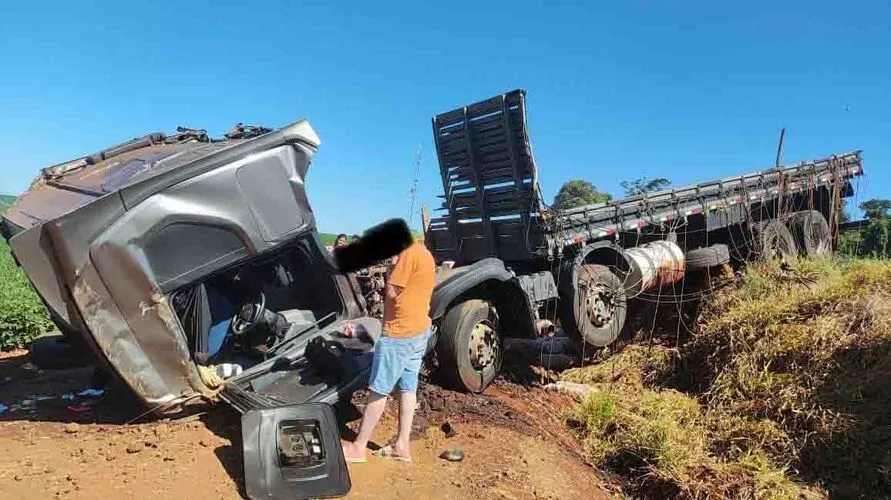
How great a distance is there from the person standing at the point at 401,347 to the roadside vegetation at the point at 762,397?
1.93 m

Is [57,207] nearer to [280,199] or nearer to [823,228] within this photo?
[280,199]

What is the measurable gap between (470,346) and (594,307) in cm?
178

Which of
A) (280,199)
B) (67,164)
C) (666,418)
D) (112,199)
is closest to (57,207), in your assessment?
(112,199)

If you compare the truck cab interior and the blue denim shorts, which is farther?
the truck cab interior

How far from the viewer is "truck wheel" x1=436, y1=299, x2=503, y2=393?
5.25 m

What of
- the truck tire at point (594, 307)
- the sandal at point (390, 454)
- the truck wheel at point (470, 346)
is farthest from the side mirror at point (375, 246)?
the truck tire at point (594, 307)

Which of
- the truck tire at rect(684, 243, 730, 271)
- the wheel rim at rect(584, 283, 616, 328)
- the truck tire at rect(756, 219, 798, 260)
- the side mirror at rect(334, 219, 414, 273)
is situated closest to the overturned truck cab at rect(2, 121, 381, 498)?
the side mirror at rect(334, 219, 414, 273)

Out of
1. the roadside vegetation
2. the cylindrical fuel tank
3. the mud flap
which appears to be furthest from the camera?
the cylindrical fuel tank

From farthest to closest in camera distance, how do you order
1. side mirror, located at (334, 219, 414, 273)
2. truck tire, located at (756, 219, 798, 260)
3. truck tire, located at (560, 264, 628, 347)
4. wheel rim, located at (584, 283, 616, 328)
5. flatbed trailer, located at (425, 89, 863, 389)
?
truck tire, located at (756, 219, 798, 260), wheel rim, located at (584, 283, 616, 328), truck tire, located at (560, 264, 628, 347), flatbed trailer, located at (425, 89, 863, 389), side mirror, located at (334, 219, 414, 273)

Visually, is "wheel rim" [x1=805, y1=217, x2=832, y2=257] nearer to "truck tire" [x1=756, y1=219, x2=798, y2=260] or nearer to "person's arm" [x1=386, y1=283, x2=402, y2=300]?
"truck tire" [x1=756, y1=219, x2=798, y2=260]

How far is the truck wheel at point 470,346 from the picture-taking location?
5.25 m

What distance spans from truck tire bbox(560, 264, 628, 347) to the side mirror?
7.64 feet

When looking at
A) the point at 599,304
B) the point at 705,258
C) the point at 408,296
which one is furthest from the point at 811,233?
the point at 408,296

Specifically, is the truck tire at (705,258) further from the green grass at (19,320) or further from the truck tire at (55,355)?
the green grass at (19,320)
